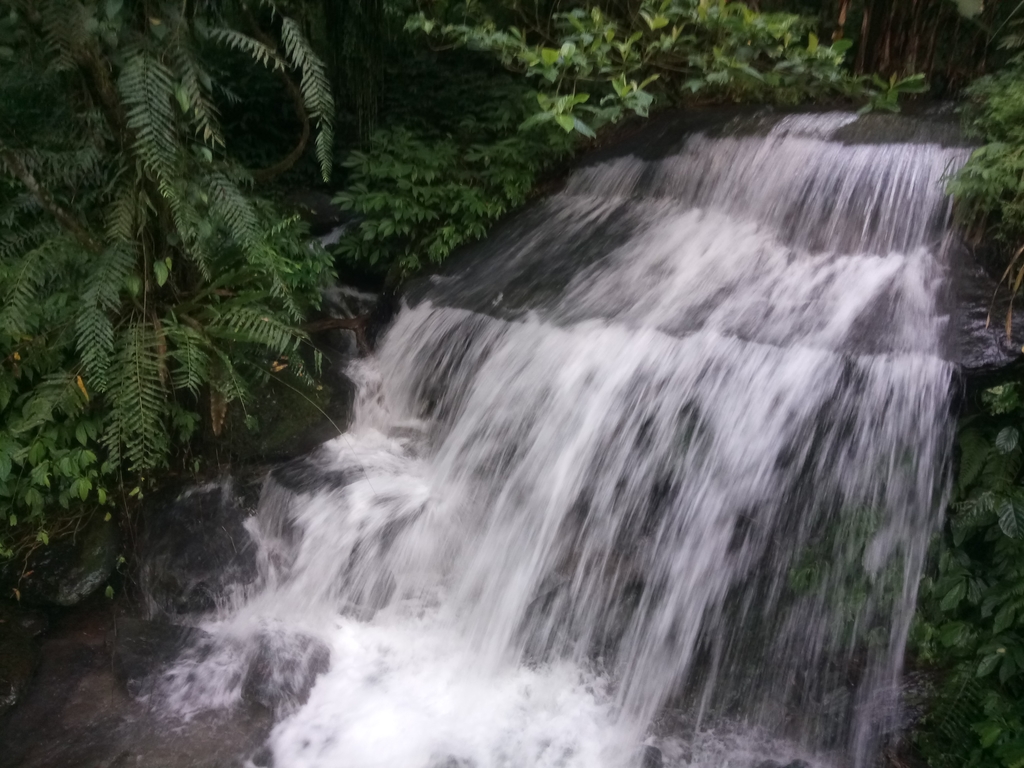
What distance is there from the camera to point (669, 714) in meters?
3.25

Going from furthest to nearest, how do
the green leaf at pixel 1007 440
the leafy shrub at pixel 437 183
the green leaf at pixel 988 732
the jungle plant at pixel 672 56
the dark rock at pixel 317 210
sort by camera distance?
the dark rock at pixel 317 210 → the jungle plant at pixel 672 56 → the leafy shrub at pixel 437 183 → the green leaf at pixel 1007 440 → the green leaf at pixel 988 732

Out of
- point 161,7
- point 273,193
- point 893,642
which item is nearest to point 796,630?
point 893,642

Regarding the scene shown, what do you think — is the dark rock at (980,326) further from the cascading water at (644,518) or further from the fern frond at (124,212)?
the fern frond at (124,212)

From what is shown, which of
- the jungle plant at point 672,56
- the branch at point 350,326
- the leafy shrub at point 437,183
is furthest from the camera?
the jungle plant at point 672,56

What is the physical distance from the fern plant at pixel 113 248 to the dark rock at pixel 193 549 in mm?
288

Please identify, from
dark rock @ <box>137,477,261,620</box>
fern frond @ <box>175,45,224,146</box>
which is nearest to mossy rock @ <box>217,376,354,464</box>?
dark rock @ <box>137,477,261,620</box>

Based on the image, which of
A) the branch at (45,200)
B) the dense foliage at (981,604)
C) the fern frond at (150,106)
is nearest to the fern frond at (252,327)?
the branch at (45,200)

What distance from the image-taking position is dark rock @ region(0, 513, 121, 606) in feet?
11.9

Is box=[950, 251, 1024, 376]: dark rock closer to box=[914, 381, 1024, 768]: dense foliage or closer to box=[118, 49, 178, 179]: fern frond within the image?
Result: box=[914, 381, 1024, 768]: dense foliage

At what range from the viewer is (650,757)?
3.13 meters

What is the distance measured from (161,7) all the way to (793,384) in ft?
11.1

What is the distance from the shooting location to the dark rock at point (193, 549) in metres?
3.80

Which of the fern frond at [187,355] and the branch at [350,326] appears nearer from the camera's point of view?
the fern frond at [187,355]

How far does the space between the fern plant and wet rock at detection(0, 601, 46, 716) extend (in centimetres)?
39
